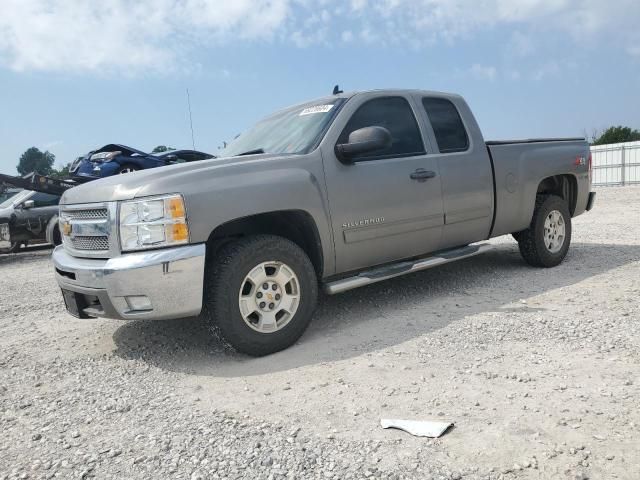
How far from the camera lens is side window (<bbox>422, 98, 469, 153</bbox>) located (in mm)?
5070

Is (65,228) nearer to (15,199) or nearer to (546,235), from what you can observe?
(546,235)

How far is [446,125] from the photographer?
520 cm

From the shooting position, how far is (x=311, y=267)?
3.97m

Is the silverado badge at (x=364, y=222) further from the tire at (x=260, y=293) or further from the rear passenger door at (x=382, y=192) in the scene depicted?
the tire at (x=260, y=293)

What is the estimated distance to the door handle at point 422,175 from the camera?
15.3 feet

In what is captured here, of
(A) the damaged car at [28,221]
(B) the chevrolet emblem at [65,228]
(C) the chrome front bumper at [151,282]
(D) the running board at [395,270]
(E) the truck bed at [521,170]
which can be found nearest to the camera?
(C) the chrome front bumper at [151,282]

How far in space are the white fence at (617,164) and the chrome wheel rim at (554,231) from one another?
2091cm

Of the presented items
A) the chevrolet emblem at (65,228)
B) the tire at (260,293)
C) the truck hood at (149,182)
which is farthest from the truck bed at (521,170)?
the chevrolet emblem at (65,228)

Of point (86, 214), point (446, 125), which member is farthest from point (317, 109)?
point (86, 214)

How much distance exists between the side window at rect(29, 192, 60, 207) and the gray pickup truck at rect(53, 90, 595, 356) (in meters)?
7.78

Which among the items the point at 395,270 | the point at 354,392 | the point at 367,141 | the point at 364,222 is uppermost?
the point at 367,141

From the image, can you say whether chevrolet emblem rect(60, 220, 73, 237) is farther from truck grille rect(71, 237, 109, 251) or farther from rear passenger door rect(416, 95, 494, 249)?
rear passenger door rect(416, 95, 494, 249)

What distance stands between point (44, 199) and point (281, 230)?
8.99m

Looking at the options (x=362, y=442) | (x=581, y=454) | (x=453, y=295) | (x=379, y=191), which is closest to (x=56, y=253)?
(x=379, y=191)
